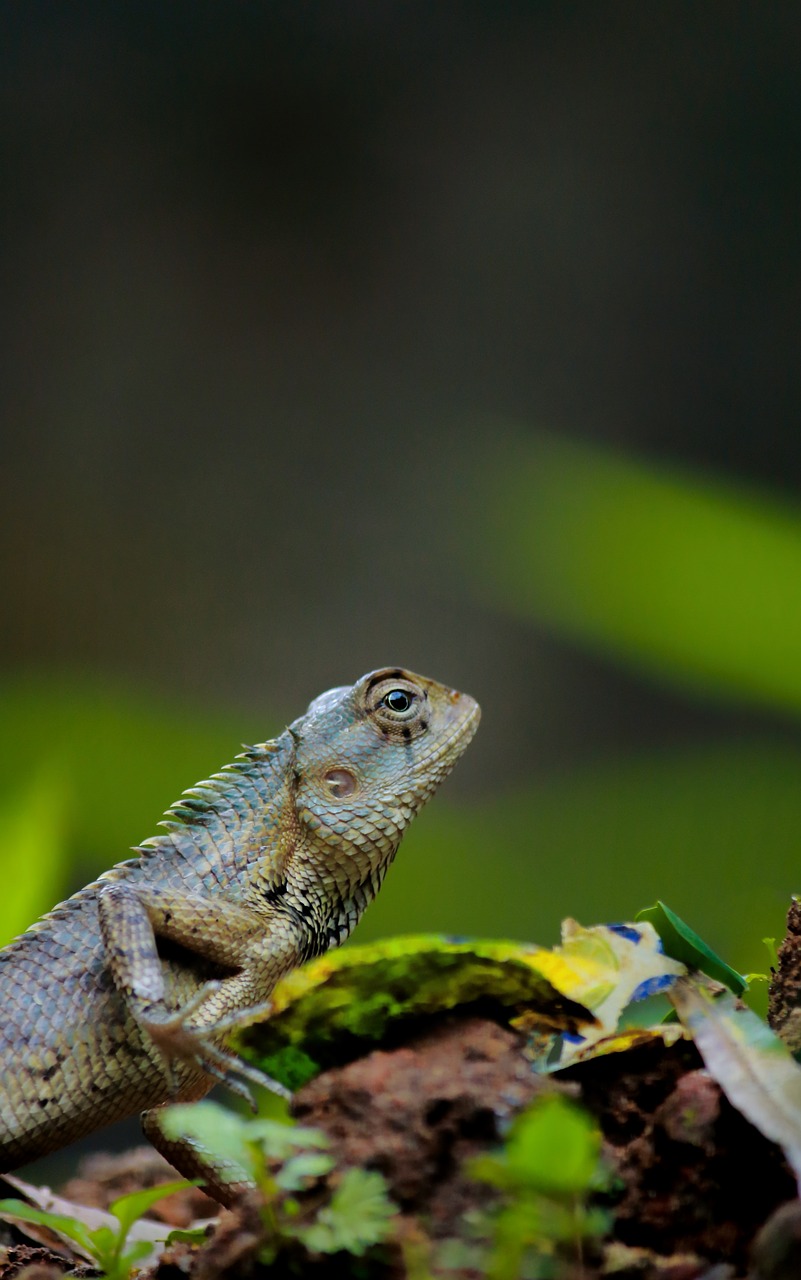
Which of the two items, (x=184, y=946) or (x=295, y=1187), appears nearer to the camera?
(x=295, y=1187)

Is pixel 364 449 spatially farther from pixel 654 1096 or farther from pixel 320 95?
pixel 654 1096

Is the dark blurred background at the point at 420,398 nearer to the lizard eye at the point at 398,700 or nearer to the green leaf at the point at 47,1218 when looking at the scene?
the lizard eye at the point at 398,700

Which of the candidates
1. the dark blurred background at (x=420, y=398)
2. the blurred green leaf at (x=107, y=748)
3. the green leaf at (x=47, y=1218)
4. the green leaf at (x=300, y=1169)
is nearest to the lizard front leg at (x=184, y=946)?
the green leaf at (x=47, y=1218)

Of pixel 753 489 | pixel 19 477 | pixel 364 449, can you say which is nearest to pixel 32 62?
pixel 19 477

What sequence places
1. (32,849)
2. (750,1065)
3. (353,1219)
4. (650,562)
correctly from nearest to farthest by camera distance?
(353,1219) < (750,1065) < (32,849) < (650,562)

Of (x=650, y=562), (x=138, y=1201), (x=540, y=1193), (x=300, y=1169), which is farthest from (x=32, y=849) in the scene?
(x=540, y=1193)

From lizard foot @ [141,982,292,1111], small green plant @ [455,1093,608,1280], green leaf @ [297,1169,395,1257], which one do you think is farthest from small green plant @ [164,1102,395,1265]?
lizard foot @ [141,982,292,1111]

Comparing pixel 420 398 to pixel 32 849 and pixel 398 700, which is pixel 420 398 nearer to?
pixel 32 849
